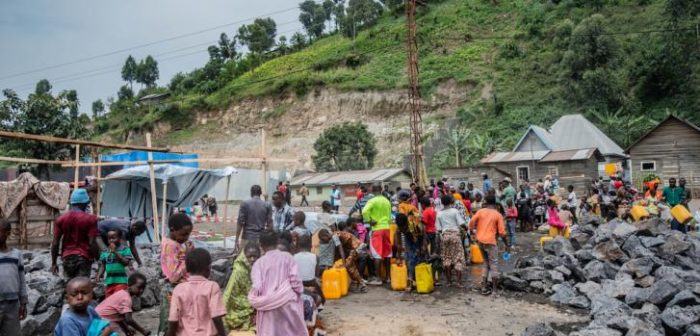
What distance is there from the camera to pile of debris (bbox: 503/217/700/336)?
5887 mm

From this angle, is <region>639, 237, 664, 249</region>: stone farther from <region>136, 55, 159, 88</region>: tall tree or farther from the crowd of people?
<region>136, 55, 159, 88</region>: tall tree

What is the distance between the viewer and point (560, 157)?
3006 cm

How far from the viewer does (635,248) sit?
9.16 metres

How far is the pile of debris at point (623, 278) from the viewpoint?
5.89 metres

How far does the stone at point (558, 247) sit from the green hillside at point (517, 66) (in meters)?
31.3

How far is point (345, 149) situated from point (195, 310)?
39794 mm

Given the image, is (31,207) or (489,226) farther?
(31,207)

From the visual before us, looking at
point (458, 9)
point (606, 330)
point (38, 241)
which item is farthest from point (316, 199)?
point (458, 9)

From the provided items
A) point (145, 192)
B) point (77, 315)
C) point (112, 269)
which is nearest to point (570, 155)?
point (145, 192)

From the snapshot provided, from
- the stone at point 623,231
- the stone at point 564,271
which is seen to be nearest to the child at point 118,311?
the stone at point 564,271

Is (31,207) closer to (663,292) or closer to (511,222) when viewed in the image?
(511,222)

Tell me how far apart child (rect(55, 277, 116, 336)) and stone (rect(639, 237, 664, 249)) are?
9.24m

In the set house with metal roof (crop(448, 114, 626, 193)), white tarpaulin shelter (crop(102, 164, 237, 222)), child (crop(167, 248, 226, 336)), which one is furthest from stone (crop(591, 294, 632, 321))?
house with metal roof (crop(448, 114, 626, 193))

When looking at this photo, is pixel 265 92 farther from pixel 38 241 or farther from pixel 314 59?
pixel 38 241
